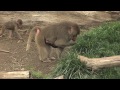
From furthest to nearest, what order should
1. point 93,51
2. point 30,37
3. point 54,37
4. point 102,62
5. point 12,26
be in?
1. point 12,26
2. point 30,37
3. point 54,37
4. point 93,51
5. point 102,62

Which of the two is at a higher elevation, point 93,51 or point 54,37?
point 54,37

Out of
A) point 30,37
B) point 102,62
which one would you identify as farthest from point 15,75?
point 30,37

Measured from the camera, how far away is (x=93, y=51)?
1064cm

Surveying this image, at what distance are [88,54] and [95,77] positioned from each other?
4.24 feet

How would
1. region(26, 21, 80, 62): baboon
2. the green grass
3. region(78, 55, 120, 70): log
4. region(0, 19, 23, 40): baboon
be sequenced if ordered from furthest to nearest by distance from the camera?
region(0, 19, 23, 40): baboon, region(26, 21, 80, 62): baboon, the green grass, region(78, 55, 120, 70): log

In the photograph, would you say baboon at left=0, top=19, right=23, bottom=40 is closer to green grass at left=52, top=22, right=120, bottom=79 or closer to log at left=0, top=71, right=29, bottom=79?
green grass at left=52, top=22, right=120, bottom=79

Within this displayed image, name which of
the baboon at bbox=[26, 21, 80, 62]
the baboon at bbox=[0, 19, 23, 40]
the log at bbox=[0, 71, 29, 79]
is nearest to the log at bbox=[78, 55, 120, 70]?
the log at bbox=[0, 71, 29, 79]

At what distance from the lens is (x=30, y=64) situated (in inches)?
426

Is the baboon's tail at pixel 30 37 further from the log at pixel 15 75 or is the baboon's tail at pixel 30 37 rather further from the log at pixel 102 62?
the log at pixel 102 62

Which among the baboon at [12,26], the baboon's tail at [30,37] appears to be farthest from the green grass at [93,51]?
the baboon at [12,26]

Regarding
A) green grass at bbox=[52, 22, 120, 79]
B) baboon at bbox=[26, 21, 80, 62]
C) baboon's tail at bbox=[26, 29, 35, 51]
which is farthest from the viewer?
baboon's tail at bbox=[26, 29, 35, 51]

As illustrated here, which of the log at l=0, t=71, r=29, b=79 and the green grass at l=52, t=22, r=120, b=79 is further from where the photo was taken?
the green grass at l=52, t=22, r=120, b=79

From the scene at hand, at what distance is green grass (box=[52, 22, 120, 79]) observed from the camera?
9.40 meters

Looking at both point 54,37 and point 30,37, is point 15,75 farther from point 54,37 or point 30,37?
point 30,37
